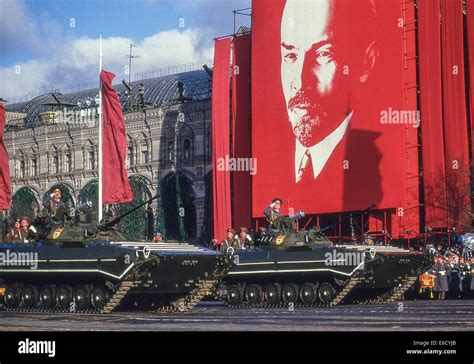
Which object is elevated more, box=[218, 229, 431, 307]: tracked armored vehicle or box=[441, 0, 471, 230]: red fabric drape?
box=[441, 0, 471, 230]: red fabric drape

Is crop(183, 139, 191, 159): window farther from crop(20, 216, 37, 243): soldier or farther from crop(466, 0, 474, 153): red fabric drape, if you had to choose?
crop(20, 216, 37, 243): soldier

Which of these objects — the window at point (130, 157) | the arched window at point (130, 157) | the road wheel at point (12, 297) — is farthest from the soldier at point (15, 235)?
the window at point (130, 157)

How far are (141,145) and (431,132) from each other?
28.4 metres

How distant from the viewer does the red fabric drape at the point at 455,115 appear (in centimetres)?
5403

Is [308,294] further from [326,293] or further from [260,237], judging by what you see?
[260,237]

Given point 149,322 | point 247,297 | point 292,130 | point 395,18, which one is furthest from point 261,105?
point 149,322

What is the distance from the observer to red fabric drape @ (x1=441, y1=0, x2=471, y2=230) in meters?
54.0

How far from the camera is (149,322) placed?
24125 mm

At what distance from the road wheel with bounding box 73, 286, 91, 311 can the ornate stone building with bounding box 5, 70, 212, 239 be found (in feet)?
135

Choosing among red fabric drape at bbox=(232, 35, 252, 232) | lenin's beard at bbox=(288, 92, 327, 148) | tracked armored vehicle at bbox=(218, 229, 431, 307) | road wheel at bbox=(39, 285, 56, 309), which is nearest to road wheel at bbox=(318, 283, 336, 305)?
tracked armored vehicle at bbox=(218, 229, 431, 307)

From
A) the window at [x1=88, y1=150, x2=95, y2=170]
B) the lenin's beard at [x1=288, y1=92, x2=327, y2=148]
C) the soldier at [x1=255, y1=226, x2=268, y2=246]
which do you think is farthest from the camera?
the window at [x1=88, y1=150, x2=95, y2=170]

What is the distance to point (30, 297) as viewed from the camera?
31.3 m

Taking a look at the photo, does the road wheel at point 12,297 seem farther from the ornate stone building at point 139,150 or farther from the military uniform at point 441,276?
the ornate stone building at point 139,150
